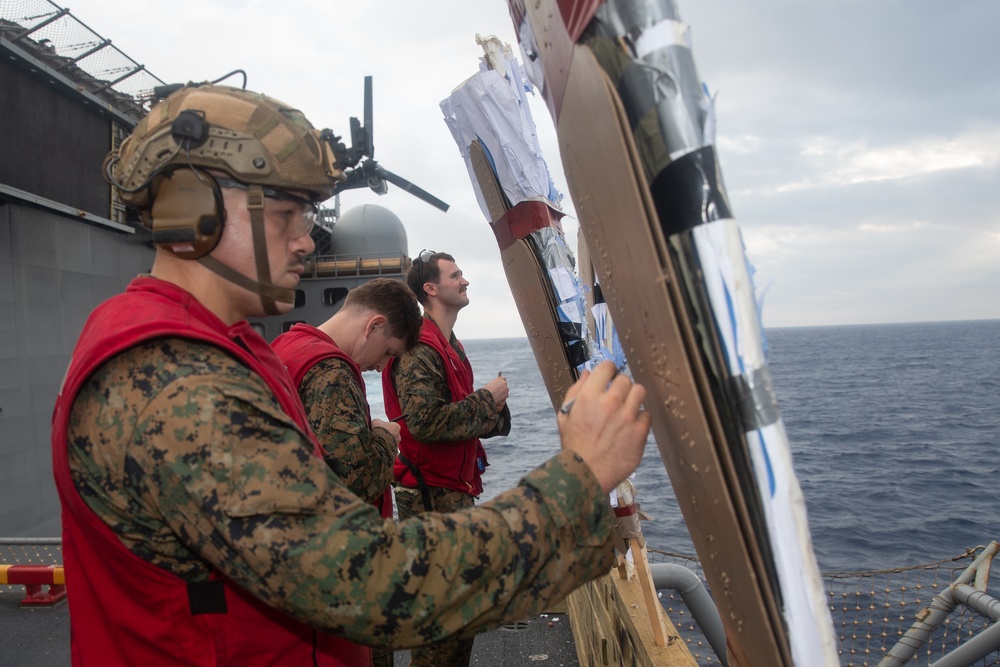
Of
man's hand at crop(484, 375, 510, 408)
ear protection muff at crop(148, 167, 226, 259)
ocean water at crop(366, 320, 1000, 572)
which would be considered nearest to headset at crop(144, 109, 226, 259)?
ear protection muff at crop(148, 167, 226, 259)

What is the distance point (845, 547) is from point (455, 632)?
50.7ft

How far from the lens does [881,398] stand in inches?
→ 1535

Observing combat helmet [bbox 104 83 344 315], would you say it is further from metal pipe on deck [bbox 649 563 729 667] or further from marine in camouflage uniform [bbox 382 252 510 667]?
metal pipe on deck [bbox 649 563 729 667]

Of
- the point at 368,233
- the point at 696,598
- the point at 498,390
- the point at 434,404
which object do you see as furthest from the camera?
the point at 368,233

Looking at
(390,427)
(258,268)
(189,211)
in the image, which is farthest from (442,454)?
(189,211)

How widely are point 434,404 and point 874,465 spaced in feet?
73.8

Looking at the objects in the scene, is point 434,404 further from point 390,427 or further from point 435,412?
point 390,427

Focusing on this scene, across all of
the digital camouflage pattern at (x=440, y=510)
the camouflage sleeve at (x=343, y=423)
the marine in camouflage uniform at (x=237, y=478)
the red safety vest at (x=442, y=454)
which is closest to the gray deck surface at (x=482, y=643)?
the digital camouflage pattern at (x=440, y=510)

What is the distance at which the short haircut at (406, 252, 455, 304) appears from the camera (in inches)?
163

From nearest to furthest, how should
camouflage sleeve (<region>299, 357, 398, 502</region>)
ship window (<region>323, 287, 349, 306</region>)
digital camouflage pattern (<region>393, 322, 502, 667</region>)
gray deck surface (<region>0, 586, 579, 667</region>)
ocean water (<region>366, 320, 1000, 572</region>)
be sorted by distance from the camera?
camouflage sleeve (<region>299, 357, 398, 502</region>), digital camouflage pattern (<region>393, 322, 502, 667</region>), gray deck surface (<region>0, 586, 579, 667</region>), ocean water (<region>366, 320, 1000, 572</region>), ship window (<region>323, 287, 349, 306</region>)

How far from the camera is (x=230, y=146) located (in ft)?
4.45

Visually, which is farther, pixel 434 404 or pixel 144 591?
pixel 434 404

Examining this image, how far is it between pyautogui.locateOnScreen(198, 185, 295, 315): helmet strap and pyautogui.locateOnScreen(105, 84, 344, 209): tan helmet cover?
0.04m

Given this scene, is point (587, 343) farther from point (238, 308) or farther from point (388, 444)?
point (238, 308)
